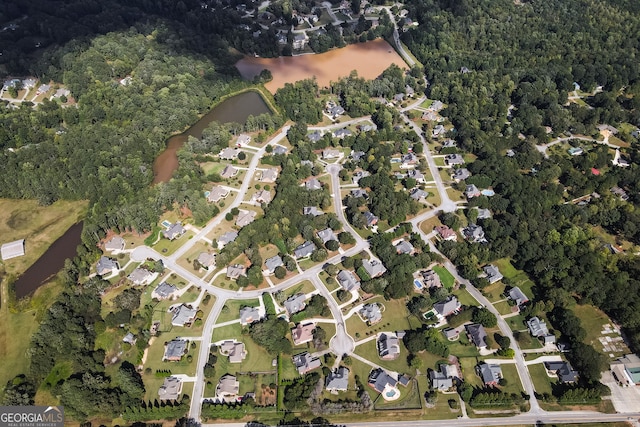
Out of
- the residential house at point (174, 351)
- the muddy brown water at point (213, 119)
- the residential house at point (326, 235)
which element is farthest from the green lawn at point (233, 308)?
the muddy brown water at point (213, 119)

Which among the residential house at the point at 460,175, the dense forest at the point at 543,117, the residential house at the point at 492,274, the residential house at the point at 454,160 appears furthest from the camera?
the residential house at the point at 454,160

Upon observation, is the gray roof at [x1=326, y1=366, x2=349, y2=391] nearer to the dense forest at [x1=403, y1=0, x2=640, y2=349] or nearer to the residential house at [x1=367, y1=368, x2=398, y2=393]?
the residential house at [x1=367, y1=368, x2=398, y2=393]

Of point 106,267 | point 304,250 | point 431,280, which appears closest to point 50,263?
point 106,267

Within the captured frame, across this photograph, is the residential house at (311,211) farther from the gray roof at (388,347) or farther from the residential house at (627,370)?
the residential house at (627,370)

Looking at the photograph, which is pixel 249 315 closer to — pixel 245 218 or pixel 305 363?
pixel 305 363

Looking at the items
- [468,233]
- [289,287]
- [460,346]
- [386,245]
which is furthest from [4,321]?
[468,233]

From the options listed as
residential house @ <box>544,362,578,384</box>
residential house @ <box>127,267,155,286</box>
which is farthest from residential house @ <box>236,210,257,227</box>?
residential house @ <box>544,362,578,384</box>
